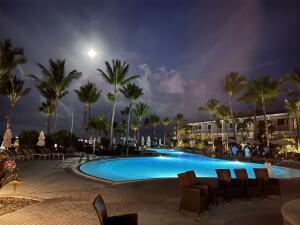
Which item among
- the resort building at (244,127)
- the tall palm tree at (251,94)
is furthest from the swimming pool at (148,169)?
the resort building at (244,127)

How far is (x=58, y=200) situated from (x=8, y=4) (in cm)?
2188

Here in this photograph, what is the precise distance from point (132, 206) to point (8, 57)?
2518 centimetres

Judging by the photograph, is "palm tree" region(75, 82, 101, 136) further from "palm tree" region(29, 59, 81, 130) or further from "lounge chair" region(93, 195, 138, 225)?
"lounge chair" region(93, 195, 138, 225)

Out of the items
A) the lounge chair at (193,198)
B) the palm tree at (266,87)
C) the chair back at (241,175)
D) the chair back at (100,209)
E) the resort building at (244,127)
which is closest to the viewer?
the chair back at (100,209)

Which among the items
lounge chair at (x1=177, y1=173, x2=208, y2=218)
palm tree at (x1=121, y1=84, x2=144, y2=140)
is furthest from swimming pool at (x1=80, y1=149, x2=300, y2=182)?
palm tree at (x1=121, y1=84, x2=144, y2=140)

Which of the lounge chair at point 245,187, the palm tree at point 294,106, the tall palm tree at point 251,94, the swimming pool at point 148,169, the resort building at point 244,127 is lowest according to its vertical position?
Result: the swimming pool at point 148,169

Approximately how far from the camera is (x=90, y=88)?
3928cm

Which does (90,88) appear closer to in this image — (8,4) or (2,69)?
(2,69)

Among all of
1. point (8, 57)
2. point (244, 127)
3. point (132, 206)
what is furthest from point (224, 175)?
point (244, 127)

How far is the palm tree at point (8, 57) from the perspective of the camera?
25.9 m

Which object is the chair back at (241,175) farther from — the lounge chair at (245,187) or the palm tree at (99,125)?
the palm tree at (99,125)

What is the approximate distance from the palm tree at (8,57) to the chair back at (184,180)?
25.7m

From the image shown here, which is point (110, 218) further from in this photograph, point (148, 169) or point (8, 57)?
point (8, 57)

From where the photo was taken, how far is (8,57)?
26.2 metres
